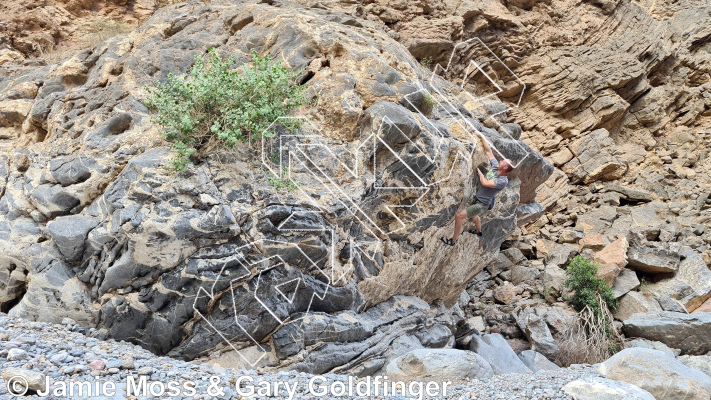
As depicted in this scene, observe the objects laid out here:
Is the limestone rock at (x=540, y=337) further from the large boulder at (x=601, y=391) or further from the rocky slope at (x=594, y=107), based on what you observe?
the large boulder at (x=601, y=391)

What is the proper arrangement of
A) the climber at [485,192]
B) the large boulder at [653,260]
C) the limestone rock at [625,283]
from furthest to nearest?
the large boulder at [653,260] → the limestone rock at [625,283] → the climber at [485,192]

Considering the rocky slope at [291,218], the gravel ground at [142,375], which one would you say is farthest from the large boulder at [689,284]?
the gravel ground at [142,375]

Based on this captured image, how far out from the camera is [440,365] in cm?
575

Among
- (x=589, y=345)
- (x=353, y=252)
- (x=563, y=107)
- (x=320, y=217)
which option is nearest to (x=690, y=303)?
(x=589, y=345)

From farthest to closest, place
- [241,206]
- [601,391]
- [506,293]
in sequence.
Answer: [506,293] < [241,206] < [601,391]

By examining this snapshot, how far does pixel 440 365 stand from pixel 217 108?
450cm

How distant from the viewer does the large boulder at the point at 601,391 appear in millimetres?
4504

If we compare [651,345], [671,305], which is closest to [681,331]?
[651,345]

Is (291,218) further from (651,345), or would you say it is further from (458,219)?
(651,345)

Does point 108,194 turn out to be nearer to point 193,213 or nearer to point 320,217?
point 193,213

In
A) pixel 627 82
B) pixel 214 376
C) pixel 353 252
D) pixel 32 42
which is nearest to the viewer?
pixel 214 376

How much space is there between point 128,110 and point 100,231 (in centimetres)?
209

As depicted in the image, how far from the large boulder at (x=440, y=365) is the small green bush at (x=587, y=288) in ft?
24.4

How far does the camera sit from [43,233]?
6000 millimetres
